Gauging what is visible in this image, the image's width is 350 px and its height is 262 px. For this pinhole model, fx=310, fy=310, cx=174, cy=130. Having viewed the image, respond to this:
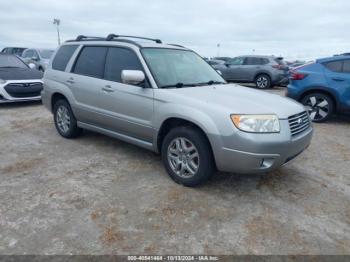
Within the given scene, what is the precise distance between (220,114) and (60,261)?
2.06m

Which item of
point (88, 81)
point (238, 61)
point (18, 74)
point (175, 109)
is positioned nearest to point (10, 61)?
point (18, 74)

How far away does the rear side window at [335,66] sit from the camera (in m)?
7.13

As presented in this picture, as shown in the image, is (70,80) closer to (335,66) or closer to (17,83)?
(17,83)

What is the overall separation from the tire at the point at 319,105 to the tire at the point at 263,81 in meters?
6.96

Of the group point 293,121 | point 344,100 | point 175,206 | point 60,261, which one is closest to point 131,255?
point 60,261

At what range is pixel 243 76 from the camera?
1499cm

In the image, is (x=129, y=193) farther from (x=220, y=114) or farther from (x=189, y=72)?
(x=189, y=72)

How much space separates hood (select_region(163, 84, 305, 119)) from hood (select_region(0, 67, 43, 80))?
267 inches

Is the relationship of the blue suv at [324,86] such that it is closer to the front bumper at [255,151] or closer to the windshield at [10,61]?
the front bumper at [255,151]

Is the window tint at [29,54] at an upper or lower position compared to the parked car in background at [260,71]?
upper

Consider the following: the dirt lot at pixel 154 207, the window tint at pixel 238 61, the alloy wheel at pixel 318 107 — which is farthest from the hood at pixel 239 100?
the window tint at pixel 238 61

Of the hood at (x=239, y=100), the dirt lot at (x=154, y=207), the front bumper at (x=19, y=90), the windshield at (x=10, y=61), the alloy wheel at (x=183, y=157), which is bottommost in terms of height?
the dirt lot at (x=154, y=207)

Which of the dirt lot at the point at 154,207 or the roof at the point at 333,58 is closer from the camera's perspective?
the dirt lot at the point at 154,207

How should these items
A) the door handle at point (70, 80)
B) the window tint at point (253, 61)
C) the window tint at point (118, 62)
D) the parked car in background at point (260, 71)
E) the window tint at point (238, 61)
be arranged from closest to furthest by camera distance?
the window tint at point (118, 62) < the door handle at point (70, 80) < the parked car in background at point (260, 71) < the window tint at point (253, 61) < the window tint at point (238, 61)
